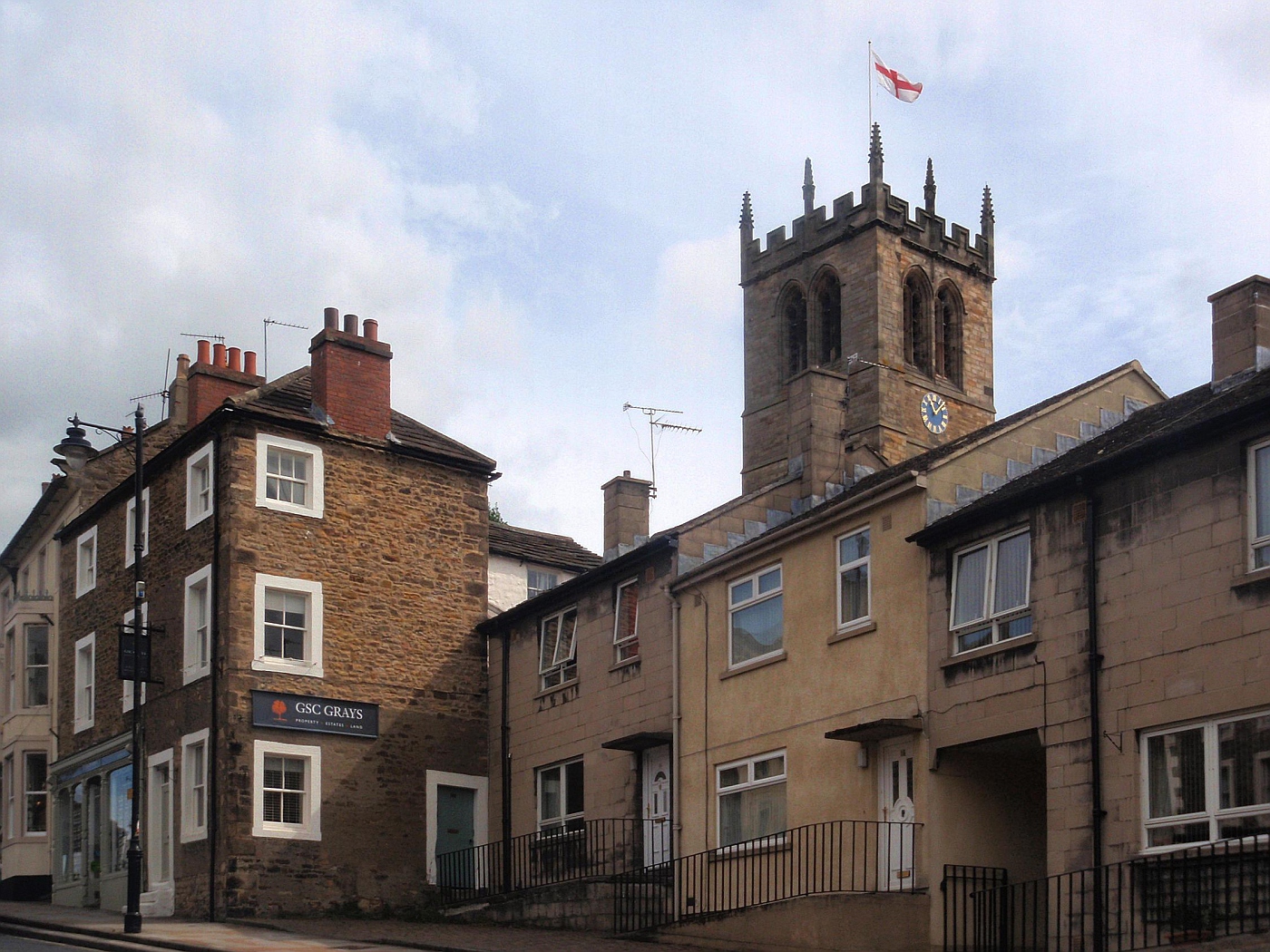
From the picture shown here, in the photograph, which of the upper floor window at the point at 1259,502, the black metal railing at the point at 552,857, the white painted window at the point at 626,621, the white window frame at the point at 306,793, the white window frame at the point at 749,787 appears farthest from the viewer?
the white window frame at the point at 306,793

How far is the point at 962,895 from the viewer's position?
18.9 m

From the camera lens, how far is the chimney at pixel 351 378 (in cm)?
2952

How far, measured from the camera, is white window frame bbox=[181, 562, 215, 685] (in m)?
27.6

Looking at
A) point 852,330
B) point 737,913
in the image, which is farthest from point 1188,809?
point 852,330

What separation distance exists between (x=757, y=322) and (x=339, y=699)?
1466 inches

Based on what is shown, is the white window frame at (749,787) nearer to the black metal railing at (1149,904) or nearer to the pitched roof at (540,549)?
the black metal railing at (1149,904)

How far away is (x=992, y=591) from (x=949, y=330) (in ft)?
141

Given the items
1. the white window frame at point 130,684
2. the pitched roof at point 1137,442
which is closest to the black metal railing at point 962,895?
the pitched roof at point 1137,442

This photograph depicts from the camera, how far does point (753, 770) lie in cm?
2262

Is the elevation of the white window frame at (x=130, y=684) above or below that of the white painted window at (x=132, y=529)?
below

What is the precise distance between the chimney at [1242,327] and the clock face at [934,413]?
3757 centimetres

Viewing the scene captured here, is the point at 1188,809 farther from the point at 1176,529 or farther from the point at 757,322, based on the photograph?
the point at 757,322

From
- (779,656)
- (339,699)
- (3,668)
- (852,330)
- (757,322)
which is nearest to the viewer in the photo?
(779,656)

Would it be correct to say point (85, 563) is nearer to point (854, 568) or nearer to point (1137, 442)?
point (854, 568)
